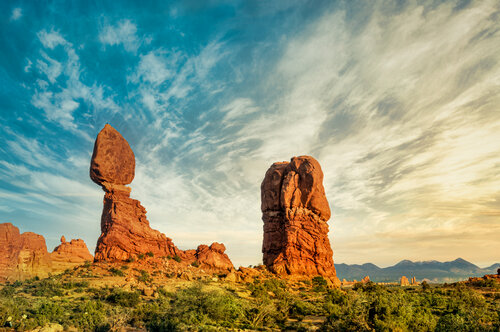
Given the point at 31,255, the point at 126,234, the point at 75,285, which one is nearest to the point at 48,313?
the point at 75,285

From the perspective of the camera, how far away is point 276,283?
40.3 meters

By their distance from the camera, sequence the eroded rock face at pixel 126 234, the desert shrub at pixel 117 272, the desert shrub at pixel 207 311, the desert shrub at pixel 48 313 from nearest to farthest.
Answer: the desert shrub at pixel 48 313
the desert shrub at pixel 207 311
the desert shrub at pixel 117 272
the eroded rock face at pixel 126 234

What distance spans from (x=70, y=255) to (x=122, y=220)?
32.6ft

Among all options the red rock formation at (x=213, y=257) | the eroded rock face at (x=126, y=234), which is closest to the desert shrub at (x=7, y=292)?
the eroded rock face at (x=126, y=234)

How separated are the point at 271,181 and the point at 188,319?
124 feet

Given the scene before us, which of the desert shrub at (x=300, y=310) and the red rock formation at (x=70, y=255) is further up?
the red rock formation at (x=70, y=255)

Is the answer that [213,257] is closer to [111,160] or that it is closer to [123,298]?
[123,298]

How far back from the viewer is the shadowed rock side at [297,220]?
49.7 metres

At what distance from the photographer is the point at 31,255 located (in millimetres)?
45125

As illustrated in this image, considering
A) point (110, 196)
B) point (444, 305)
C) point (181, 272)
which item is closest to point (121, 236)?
point (110, 196)

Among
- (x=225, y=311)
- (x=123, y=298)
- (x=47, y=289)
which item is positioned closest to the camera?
(x=225, y=311)

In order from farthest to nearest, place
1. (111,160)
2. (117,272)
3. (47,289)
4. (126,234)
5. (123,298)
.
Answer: (111,160), (126,234), (117,272), (47,289), (123,298)

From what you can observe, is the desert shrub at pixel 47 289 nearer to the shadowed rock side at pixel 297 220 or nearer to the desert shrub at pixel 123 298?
the desert shrub at pixel 123 298

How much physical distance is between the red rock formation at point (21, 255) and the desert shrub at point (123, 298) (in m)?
19.7
